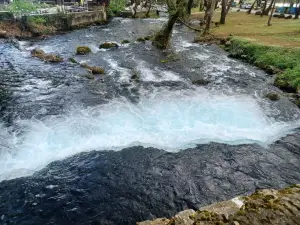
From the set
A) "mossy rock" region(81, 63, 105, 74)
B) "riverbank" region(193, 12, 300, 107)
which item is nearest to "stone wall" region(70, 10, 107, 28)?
"riverbank" region(193, 12, 300, 107)

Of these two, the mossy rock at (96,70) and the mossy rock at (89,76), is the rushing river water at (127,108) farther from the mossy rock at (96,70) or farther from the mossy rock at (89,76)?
the mossy rock at (96,70)

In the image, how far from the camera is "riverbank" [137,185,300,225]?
4.53 metres

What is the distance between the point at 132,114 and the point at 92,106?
237 centimetres

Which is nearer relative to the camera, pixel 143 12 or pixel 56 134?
pixel 56 134

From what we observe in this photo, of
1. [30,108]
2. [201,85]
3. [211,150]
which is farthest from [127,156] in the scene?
[201,85]

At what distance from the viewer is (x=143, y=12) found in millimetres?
54250

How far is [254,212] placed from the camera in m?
4.72

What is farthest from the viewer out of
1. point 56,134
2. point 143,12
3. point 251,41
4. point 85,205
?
point 143,12

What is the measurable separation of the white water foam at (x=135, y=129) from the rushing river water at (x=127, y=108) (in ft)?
0.12

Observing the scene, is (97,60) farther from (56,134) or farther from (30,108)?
(56,134)

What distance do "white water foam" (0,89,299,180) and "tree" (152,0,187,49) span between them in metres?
13.6

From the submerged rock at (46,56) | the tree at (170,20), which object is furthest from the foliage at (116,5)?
the submerged rock at (46,56)

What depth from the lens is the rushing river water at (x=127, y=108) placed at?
10883mm

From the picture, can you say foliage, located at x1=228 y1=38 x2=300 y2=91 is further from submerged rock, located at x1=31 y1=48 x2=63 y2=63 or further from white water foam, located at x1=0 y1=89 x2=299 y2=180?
submerged rock, located at x1=31 y1=48 x2=63 y2=63
